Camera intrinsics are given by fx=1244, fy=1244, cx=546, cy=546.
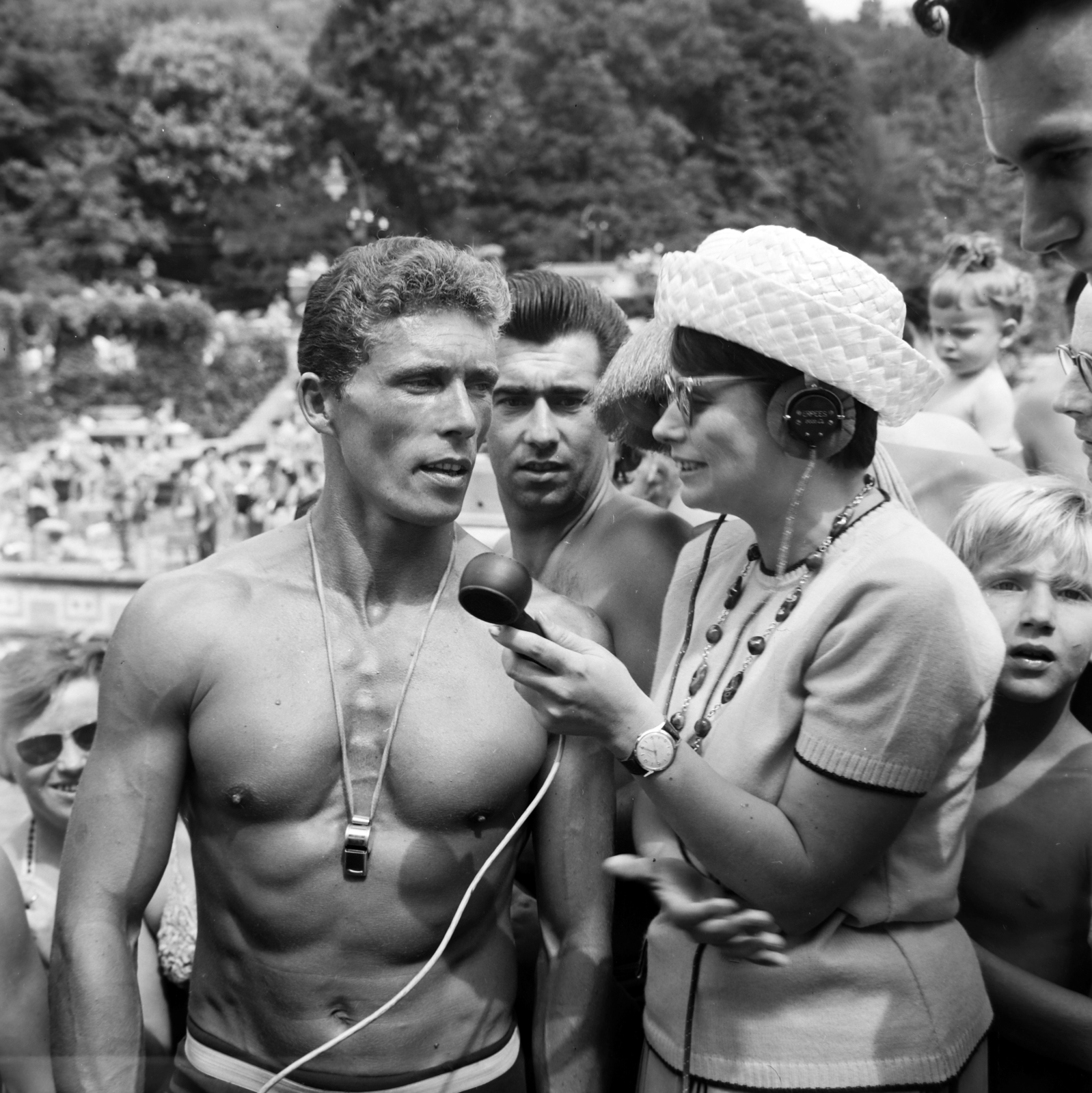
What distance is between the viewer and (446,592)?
105 inches

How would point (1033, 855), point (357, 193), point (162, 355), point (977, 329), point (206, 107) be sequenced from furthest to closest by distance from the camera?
point (206, 107), point (357, 193), point (162, 355), point (977, 329), point (1033, 855)

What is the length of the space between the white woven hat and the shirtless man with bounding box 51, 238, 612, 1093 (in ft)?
1.97

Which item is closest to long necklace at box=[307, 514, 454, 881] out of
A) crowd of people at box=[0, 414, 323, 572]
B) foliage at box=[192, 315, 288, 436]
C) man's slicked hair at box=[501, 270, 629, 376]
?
man's slicked hair at box=[501, 270, 629, 376]

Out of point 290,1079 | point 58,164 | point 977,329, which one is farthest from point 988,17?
point 58,164

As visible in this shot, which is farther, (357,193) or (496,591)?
(357,193)

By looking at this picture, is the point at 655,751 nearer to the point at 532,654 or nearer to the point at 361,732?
the point at 532,654

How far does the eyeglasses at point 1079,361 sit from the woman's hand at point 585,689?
100cm

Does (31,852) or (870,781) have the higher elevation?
(870,781)

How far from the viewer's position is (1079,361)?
89.0 inches

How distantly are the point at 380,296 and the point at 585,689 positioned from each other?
3.19ft

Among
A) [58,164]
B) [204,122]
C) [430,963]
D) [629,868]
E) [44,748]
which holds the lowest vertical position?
[58,164]

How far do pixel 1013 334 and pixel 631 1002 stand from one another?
14.1ft

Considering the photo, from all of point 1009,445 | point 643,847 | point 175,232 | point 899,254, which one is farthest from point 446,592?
point 175,232

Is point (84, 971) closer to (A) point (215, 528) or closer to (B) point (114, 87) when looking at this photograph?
(A) point (215, 528)
